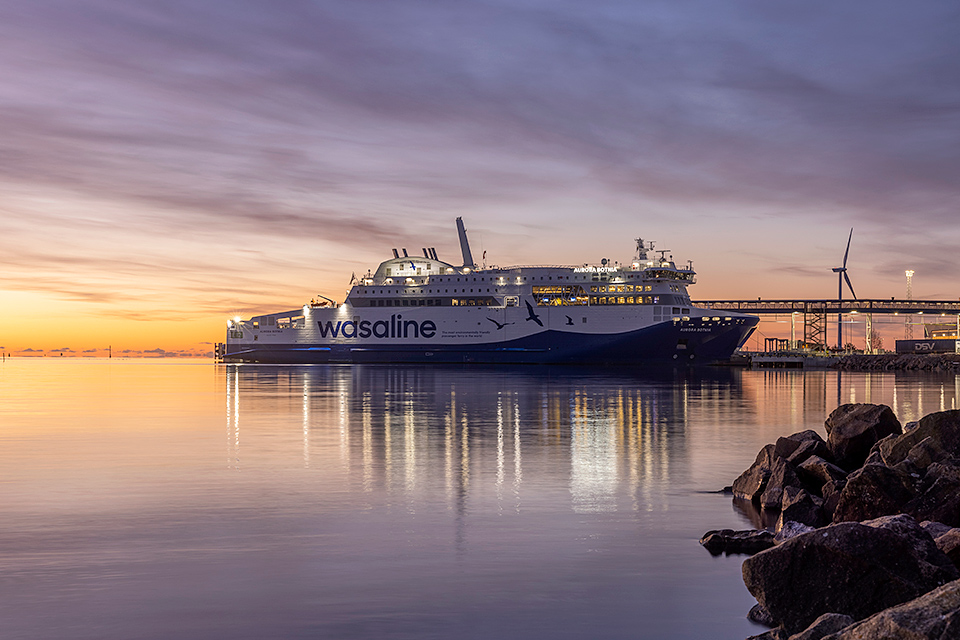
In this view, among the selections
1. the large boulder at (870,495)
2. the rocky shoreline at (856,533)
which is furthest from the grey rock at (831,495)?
the large boulder at (870,495)

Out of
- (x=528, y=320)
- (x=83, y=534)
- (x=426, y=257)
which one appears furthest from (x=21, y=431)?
(x=426, y=257)

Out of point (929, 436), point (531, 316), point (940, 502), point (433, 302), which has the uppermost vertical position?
point (433, 302)

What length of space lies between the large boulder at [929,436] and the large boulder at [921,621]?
10284mm

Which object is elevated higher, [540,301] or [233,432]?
[540,301]

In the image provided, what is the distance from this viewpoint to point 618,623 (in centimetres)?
784

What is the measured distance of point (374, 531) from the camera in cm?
1148

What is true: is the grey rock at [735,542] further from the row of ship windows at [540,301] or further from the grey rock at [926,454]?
the row of ship windows at [540,301]

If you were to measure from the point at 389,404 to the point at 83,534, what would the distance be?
82.3ft

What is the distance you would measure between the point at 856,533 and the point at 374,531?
252 inches

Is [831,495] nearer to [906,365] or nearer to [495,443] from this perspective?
[495,443]

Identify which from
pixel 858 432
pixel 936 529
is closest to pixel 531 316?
pixel 858 432

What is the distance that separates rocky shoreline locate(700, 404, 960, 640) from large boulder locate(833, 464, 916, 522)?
0.01 meters

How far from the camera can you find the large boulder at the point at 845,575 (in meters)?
7.28

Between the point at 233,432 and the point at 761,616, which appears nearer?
the point at 761,616
